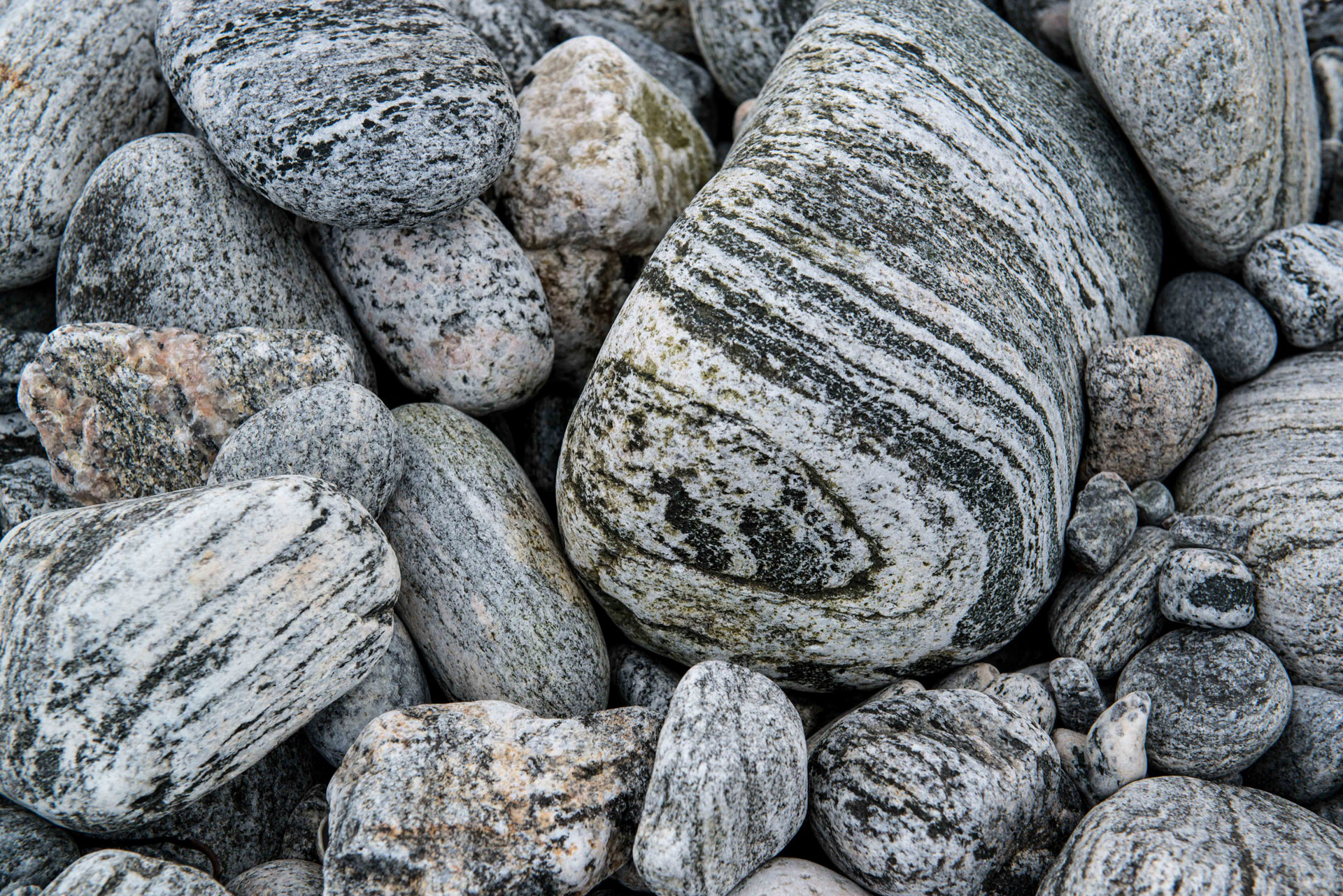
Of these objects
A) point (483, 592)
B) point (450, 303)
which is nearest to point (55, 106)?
point (450, 303)

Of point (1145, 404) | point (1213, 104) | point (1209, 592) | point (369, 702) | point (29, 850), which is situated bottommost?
point (29, 850)

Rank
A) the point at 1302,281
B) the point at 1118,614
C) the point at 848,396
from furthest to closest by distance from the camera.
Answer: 1. the point at 1302,281
2. the point at 1118,614
3. the point at 848,396

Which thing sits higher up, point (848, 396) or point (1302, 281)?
point (1302, 281)

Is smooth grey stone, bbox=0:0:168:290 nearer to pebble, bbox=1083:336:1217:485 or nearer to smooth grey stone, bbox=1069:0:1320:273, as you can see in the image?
smooth grey stone, bbox=1069:0:1320:273

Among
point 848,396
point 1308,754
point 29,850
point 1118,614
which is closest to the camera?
point 29,850

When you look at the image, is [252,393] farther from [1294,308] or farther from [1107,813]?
[1294,308]

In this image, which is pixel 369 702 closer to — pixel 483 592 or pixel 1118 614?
pixel 483 592

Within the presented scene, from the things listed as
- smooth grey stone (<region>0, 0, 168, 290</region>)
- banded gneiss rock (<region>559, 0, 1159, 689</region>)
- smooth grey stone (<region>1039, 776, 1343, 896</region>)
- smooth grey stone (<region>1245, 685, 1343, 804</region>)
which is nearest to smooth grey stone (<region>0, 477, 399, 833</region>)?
banded gneiss rock (<region>559, 0, 1159, 689</region>)
